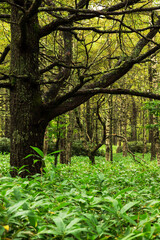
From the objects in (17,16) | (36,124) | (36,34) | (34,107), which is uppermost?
(17,16)

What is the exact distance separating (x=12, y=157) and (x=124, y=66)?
313 cm

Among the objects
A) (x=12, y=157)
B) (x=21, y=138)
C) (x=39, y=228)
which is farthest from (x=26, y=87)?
(x=39, y=228)

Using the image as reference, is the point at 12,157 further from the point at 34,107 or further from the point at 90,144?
the point at 90,144

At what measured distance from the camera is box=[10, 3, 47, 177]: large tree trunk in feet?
13.5

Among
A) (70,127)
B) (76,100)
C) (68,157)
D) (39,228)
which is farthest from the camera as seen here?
(68,157)

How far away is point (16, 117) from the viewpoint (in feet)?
13.7

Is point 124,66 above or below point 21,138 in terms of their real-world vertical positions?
above

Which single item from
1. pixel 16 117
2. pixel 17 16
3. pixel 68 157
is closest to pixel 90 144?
pixel 68 157

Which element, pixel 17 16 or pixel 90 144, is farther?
pixel 90 144

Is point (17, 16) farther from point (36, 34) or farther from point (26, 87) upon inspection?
point (26, 87)

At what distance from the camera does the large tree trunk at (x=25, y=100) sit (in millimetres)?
4102

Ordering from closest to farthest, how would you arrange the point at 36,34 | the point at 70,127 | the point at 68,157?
1. the point at 36,34
2. the point at 70,127
3. the point at 68,157

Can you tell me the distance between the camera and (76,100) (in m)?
4.72

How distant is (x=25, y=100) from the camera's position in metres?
4.21
